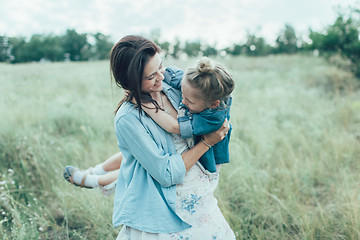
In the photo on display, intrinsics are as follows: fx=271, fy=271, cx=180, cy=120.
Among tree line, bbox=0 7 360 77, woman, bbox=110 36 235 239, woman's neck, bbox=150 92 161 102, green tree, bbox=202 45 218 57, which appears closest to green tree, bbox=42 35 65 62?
tree line, bbox=0 7 360 77

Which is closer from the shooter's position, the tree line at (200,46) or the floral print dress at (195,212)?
the floral print dress at (195,212)

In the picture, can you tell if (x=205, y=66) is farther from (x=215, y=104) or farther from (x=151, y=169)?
(x=151, y=169)

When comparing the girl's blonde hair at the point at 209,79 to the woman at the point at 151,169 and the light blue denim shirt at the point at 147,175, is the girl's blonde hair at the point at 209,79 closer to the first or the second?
the woman at the point at 151,169

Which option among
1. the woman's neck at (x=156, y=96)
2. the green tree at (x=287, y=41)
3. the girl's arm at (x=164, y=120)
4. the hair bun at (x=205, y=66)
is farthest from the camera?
the green tree at (x=287, y=41)

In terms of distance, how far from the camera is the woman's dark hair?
1.50 metres

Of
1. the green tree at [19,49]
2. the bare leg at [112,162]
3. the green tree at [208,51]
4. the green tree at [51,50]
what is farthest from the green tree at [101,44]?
the bare leg at [112,162]

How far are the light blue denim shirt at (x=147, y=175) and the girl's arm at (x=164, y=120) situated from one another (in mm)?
38

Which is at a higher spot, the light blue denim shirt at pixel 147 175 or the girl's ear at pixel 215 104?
the girl's ear at pixel 215 104

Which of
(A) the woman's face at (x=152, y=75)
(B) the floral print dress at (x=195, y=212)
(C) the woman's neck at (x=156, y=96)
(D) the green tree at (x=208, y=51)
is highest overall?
(D) the green tree at (x=208, y=51)

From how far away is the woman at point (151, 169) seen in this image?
149 cm

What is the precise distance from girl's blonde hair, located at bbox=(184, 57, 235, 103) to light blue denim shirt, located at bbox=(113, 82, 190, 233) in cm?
34

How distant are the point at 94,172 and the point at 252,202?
167cm

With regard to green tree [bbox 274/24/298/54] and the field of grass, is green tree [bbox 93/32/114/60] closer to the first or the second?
green tree [bbox 274/24/298/54]

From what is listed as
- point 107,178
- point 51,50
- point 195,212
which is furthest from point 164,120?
point 51,50
